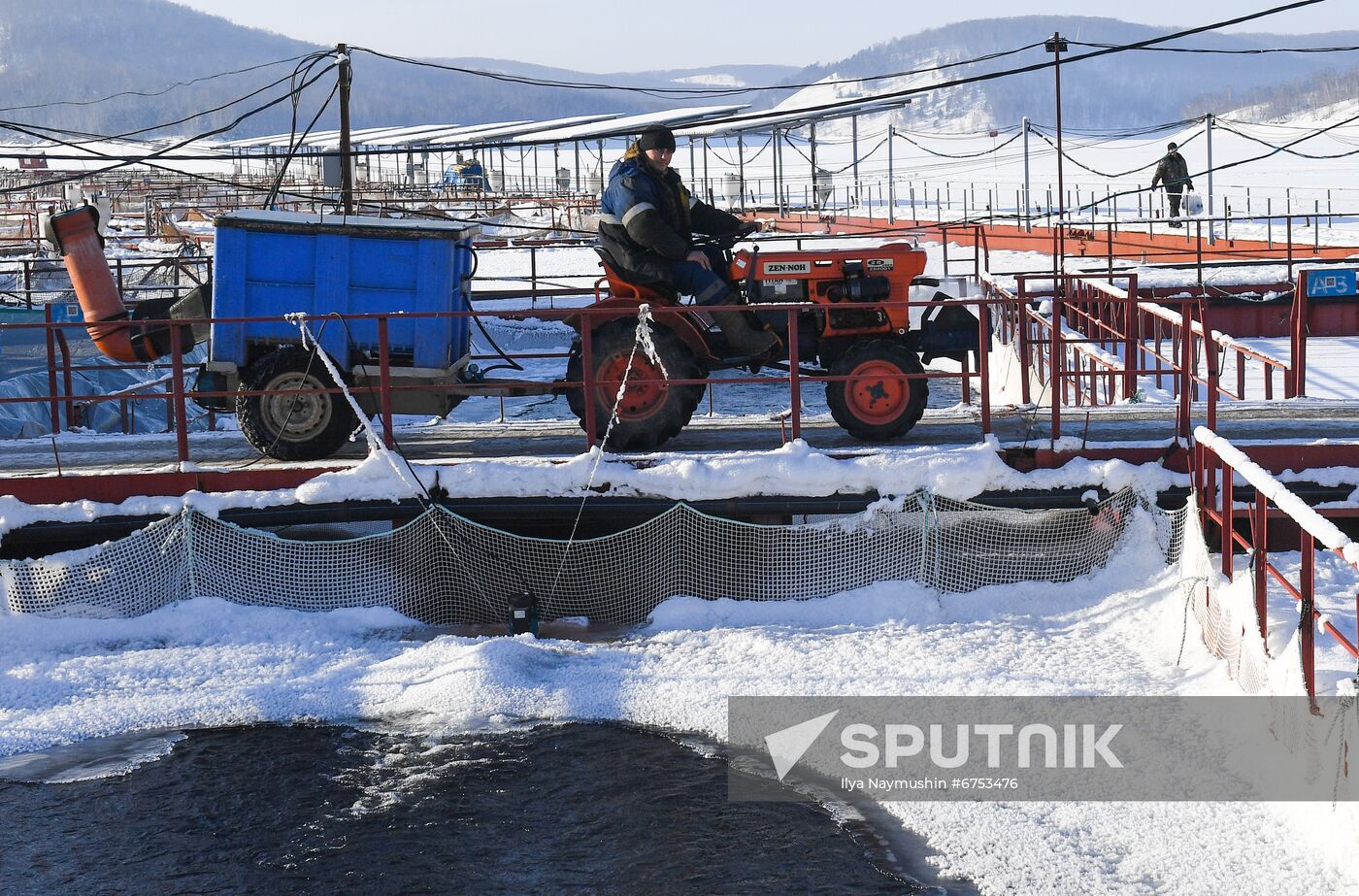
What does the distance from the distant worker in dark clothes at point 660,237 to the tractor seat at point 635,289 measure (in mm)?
59

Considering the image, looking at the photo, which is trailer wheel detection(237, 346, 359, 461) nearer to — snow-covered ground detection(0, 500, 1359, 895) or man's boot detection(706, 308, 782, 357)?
snow-covered ground detection(0, 500, 1359, 895)

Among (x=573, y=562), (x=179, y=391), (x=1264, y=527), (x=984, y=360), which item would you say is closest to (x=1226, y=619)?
(x=1264, y=527)

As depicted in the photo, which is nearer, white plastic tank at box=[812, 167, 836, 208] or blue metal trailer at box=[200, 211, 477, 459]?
blue metal trailer at box=[200, 211, 477, 459]

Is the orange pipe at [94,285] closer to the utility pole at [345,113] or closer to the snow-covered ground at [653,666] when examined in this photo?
the snow-covered ground at [653,666]

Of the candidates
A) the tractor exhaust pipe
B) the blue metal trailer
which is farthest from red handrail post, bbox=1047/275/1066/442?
the tractor exhaust pipe

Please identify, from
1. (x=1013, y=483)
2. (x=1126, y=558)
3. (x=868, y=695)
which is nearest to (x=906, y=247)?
(x=1013, y=483)

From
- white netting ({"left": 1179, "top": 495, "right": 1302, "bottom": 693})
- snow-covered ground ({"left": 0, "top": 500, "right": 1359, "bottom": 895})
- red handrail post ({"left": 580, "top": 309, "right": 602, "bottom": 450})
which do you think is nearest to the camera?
white netting ({"left": 1179, "top": 495, "right": 1302, "bottom": 693})

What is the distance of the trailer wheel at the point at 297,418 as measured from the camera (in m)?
10.7

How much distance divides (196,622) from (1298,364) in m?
10.00

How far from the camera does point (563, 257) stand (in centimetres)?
4316

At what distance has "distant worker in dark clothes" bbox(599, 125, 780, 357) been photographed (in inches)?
405

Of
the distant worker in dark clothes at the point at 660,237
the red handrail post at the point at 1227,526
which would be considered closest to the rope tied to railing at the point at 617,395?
the distant worker in dark clothes at the point at 660,237

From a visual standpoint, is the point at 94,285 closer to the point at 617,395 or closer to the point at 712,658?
the point at 617,395

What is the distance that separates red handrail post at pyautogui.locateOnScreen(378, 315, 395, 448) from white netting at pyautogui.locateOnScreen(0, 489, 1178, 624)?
624mm
